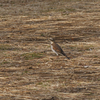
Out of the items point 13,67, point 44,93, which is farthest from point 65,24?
point 44,93

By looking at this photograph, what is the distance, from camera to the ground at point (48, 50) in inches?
412

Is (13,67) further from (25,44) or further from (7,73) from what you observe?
(25,44)

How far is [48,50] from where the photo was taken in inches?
600

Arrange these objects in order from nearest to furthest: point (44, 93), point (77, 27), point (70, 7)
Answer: point (44, 93)
point (77, 27)
point (70, 7)

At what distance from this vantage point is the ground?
10.5 metres

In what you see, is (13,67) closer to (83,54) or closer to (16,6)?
(83,54)

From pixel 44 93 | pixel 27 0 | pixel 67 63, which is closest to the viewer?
pixel 44 93

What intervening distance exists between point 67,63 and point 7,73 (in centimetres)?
350

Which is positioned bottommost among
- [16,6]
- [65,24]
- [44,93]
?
[44,93]

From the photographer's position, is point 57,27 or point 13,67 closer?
point 13,67

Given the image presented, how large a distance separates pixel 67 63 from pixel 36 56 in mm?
2143

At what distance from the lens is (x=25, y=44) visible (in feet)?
53.6

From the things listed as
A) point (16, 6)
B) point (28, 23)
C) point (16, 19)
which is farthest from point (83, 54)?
point (16, 6)

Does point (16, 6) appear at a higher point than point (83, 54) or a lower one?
higher
